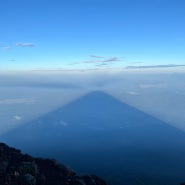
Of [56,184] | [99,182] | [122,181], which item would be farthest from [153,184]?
[56,184]

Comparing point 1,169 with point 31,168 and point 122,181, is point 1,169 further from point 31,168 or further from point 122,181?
point 122,181

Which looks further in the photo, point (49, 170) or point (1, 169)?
point (49, 170)

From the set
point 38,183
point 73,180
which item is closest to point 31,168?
point 38,183

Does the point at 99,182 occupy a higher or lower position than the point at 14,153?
lower

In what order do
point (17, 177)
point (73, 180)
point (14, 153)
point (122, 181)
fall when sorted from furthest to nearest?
point (122, 181) < point (14, 153) < point (73, 180) < point (17, 177)

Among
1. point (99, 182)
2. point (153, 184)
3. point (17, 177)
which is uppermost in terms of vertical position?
point (17, 177)

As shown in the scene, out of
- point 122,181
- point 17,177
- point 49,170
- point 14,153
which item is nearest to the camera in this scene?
point 17,177
